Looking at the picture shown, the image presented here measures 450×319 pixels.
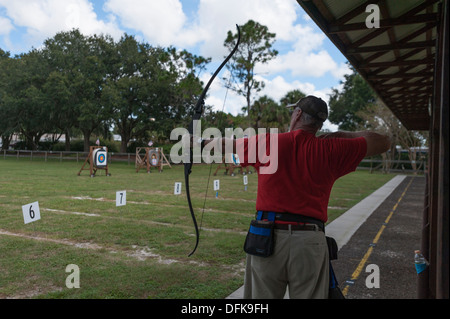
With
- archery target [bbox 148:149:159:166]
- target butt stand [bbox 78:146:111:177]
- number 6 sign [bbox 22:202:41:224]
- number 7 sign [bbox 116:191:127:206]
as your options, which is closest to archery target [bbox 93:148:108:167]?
target butt stand [bbox 78:146:111:177]

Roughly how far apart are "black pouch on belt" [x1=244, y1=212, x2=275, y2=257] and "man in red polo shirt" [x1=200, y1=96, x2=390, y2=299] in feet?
0.06

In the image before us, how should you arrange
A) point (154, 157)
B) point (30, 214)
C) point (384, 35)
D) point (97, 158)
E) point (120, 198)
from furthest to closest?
1. point (154, 157)
2. point (97, 158)
3. point (120, 198)
4. point (30, 214)
5. point (384, 35)

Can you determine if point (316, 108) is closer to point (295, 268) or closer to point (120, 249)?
point (295, 268)

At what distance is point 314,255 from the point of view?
1.91 metres

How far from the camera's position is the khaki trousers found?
1.89 metres

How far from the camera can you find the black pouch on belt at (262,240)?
6.29 ft

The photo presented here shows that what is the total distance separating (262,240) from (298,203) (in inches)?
11.0

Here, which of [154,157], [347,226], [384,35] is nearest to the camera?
[384,35]

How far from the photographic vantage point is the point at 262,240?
193 cm

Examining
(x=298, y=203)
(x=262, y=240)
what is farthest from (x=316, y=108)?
(x=262, y=240)

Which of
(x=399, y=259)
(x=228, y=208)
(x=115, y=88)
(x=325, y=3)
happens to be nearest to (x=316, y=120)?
(x=325, y=3)

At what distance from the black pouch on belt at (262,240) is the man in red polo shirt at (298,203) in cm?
2

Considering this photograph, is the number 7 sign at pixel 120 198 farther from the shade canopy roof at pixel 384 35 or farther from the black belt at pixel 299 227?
the black belt at pixel 299 227
